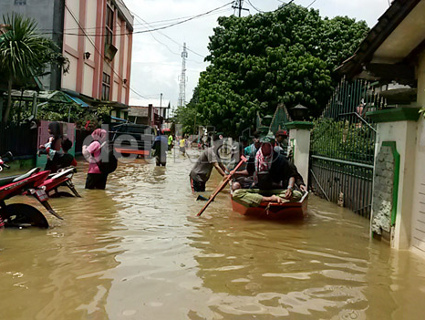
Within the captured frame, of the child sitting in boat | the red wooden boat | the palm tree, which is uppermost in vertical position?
the palm tree

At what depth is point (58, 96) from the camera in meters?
17.4

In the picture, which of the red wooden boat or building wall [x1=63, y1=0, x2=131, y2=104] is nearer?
the red wooden boat

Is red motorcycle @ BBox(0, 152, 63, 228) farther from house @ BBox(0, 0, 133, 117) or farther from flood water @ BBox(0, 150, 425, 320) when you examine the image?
house @ BBox(0, 0, 133, 117)

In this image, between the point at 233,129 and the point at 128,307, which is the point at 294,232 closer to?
the point at 128,307

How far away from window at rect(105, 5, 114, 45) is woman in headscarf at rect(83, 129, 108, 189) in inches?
855

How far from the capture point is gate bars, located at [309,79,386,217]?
787cm

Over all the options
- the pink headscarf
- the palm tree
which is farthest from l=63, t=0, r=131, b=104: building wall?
the pink headscarf

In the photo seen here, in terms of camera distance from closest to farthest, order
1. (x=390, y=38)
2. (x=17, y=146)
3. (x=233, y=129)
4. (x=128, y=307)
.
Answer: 1. (x=128, y=307)
2. (x=390, y=38)
3. (x=17, y=146)
4. (x=233, y=129)

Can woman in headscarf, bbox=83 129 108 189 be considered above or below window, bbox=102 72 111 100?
below

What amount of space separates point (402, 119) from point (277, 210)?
263 centimetres

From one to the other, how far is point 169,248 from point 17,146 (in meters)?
9.98

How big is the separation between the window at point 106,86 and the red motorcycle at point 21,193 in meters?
26.0

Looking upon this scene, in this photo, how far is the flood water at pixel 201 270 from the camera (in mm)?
3545

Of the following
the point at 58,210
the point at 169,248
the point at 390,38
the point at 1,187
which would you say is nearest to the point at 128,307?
the point at 169,248
